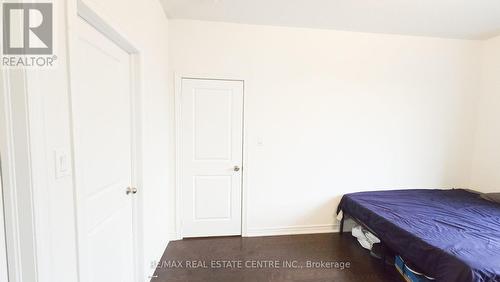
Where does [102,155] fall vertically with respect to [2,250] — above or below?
above

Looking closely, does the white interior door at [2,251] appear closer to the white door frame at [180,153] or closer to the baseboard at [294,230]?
the white door frame at [180,153]

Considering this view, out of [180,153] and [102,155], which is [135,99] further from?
[180,153]

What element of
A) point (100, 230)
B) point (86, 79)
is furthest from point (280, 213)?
point (86, 79)

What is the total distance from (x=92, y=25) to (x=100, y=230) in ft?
3.81

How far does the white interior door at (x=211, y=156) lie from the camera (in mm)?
2588

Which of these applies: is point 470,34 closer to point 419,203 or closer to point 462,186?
point 462,186

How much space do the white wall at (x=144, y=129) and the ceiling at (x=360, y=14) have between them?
1.87 feet

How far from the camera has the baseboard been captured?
2.77 m

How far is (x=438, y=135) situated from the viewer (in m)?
3.04

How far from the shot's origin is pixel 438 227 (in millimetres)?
1945

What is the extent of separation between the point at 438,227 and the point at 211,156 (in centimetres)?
237

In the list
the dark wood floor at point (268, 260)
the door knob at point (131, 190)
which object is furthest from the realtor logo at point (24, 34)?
the dark wood floor at point (268, 260)

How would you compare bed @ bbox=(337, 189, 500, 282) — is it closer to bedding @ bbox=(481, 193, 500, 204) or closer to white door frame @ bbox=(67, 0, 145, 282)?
bedding @ bbox=(481, 193, 500, 204)

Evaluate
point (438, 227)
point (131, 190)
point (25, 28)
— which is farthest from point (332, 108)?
point (25, 28)
